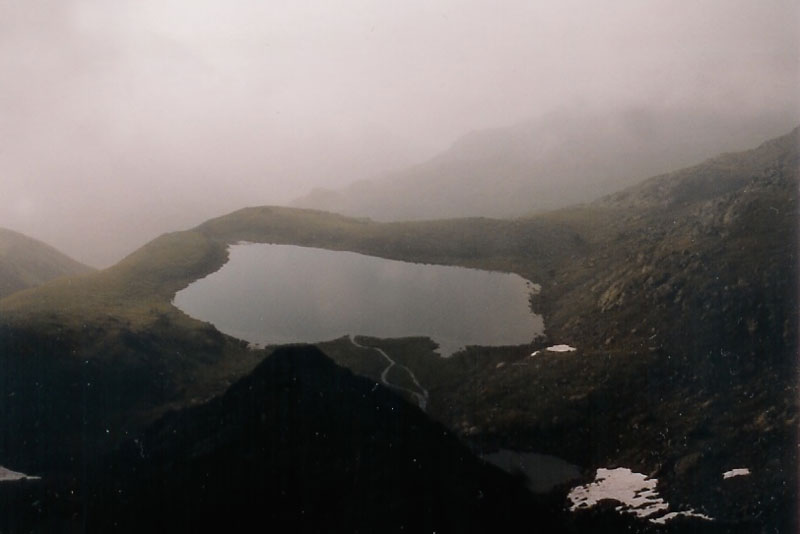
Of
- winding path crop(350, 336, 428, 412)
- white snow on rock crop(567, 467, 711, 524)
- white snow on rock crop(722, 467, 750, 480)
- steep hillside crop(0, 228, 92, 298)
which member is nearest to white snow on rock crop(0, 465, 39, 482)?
winding path crop(350, 336, 428, 412)

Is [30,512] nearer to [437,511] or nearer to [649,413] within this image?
[437,511]

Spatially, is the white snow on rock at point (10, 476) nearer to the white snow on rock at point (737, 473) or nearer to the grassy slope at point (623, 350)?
the grassy slope at point (623, 350)

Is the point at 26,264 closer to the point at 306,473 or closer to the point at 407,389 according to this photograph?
the point at 407,389

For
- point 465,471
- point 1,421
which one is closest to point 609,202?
point 465,471

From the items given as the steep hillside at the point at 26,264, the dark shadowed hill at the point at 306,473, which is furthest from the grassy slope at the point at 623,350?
the steep hillside at the point at 26,264

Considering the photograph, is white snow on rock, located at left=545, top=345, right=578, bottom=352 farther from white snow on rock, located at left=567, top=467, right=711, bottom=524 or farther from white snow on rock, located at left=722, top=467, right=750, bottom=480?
white snow on rock, located at left=722, top=467, right=750, bottom=480

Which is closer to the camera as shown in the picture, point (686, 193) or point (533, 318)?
point (533, 318)

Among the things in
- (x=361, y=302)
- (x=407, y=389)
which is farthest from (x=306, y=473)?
(x=361, y=302)
